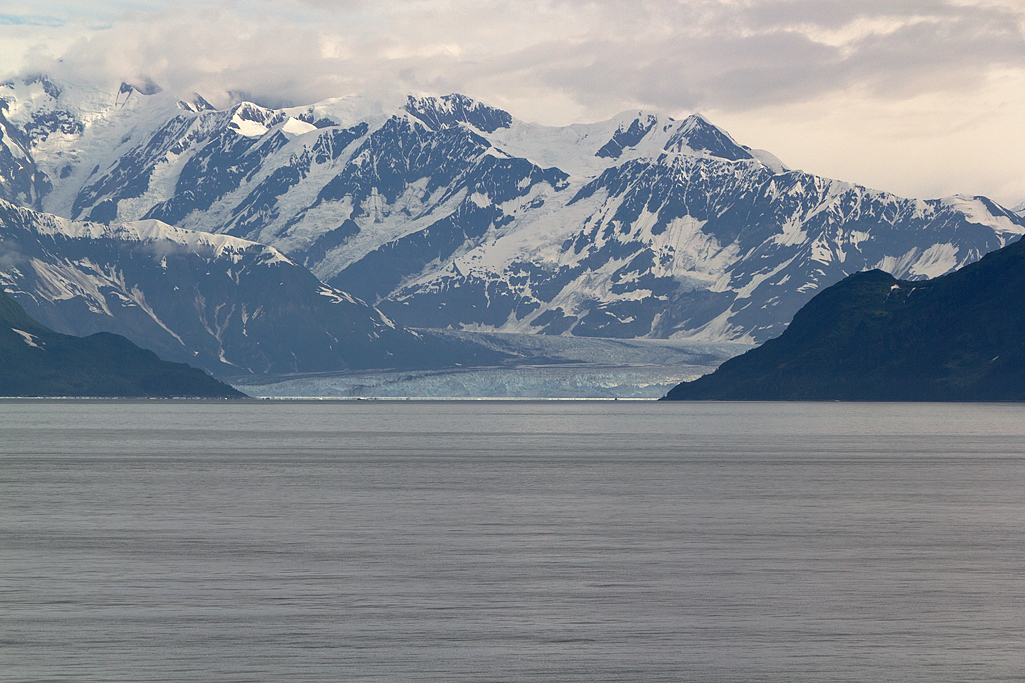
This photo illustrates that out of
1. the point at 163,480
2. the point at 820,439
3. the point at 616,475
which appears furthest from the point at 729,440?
the point at 163,480

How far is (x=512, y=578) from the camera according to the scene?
50.2m

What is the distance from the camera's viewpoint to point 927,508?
78.2m

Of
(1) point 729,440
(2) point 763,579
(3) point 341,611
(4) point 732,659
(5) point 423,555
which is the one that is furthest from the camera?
(1) point 729,440

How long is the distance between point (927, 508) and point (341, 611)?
147 feet

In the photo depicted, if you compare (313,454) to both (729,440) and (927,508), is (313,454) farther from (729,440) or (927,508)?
(927,508)

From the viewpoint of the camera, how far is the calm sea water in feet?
119

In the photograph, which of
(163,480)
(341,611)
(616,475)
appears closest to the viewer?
(341,611)

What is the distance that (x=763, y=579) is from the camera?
49.9 meters

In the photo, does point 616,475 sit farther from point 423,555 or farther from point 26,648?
point 26,648

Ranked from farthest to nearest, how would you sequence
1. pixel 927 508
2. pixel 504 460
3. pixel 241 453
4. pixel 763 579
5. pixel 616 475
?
pixel 241 453 < pixel 504 460 < pixel 616 475 < pixel 927 508 < pixel 763 579

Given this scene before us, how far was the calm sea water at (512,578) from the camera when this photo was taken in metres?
36.3

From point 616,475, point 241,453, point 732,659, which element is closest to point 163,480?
point 616,475

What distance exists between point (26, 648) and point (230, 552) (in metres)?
20.3

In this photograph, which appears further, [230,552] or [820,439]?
[820,439]
